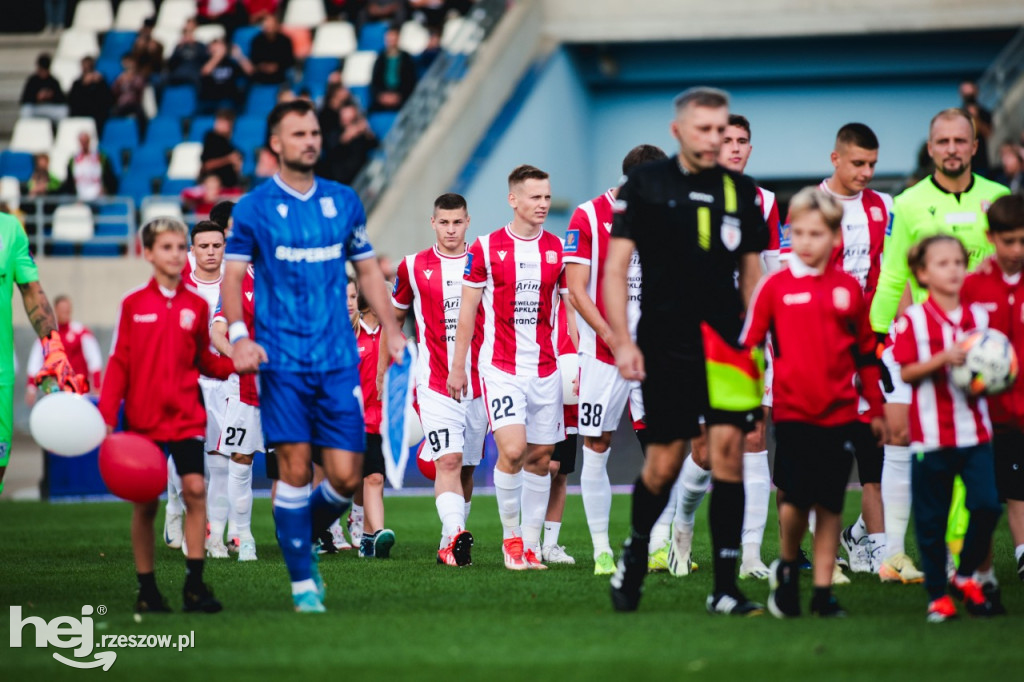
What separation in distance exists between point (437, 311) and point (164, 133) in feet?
46.3

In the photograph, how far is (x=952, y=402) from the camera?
21.7 feet

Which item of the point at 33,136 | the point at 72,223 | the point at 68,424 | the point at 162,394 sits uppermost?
the point at 33,136

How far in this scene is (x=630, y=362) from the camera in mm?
6535

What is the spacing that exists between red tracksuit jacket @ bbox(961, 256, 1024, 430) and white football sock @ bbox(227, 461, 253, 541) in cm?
536

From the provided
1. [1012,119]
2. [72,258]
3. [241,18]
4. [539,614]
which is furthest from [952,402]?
[241,18]

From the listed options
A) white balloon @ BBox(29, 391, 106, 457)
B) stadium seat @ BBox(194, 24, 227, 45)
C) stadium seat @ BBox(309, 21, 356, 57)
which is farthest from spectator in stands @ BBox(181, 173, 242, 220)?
white balloon @ BBox(29, 391, 106, 457)

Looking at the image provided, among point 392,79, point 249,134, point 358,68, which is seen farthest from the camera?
point 358,68

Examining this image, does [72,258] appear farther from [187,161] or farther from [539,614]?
[539,614]

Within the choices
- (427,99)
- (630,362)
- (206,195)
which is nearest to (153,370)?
(630,362)

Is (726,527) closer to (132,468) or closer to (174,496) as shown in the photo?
(132,468)

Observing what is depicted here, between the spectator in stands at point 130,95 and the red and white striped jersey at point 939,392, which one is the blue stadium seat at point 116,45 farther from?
the red and white striped jersey at point 939,392

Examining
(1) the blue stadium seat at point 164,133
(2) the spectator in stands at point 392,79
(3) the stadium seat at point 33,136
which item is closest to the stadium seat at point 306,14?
(1) the blue stadium seat at point 164,133

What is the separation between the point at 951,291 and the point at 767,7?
16670 millimetres

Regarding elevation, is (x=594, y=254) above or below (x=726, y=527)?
above
